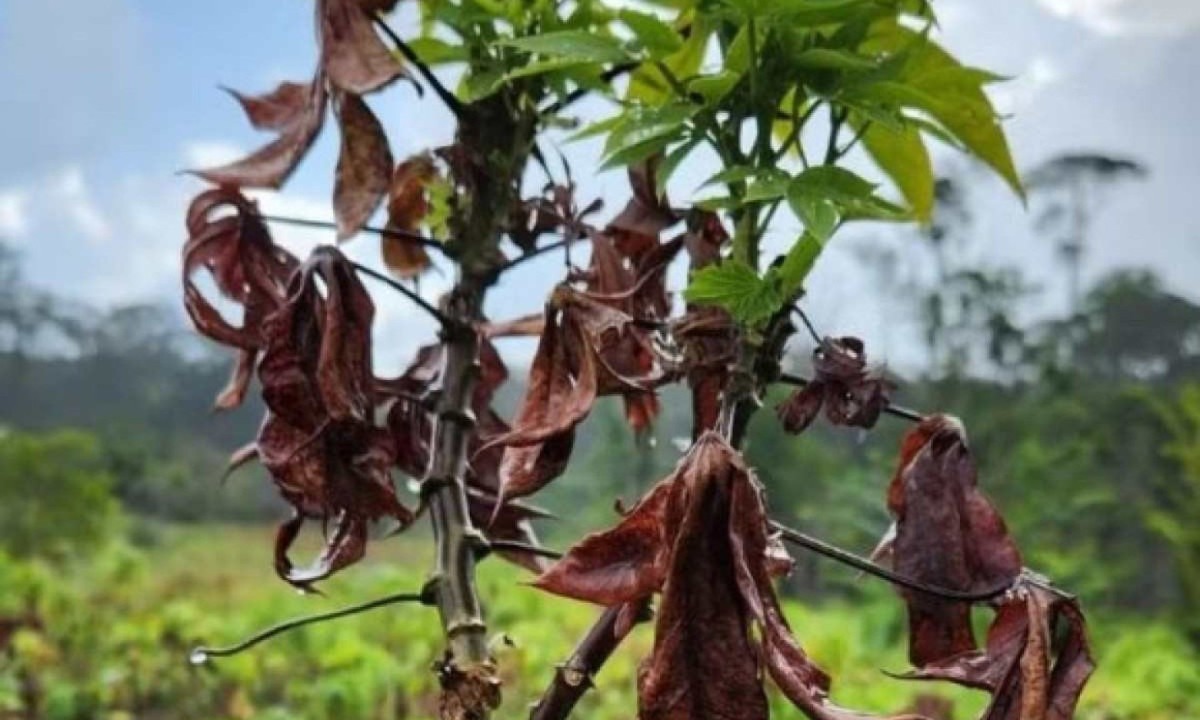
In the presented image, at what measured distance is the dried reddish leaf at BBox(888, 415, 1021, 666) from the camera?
37 centimetres

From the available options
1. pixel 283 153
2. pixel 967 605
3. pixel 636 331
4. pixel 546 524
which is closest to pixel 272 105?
pixel 283 153

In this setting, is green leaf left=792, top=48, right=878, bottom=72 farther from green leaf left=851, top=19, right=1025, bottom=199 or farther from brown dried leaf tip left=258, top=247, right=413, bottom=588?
brown dried leaf tip left=258, top=247, right=413, bottom=588

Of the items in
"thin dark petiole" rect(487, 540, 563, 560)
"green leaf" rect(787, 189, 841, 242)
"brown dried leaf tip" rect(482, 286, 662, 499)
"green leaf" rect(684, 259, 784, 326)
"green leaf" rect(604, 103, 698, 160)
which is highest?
"green leaf" rect(604, 103, 698, 160)

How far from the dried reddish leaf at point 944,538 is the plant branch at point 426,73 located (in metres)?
0.15

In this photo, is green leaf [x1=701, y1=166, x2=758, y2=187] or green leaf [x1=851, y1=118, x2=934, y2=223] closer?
green leaf [x1=701, y1=166, x2=758, y2=187]

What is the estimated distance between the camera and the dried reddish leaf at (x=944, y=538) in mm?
373

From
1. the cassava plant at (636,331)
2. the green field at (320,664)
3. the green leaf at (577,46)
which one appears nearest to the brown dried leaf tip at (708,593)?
the cassava plant at (636,331)

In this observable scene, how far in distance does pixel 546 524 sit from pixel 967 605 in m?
2.02

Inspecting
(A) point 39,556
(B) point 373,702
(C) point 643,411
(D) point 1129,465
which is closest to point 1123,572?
(D) point 1129,465

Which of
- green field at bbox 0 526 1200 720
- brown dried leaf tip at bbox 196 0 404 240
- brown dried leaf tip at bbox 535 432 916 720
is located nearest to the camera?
brown dried leaf tip at bbox 535 432 916 720

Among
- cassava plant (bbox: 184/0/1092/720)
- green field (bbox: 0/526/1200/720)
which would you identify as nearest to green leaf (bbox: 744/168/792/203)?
cassava plant (bbox: 184/0/1092/720)

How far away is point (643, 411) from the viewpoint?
0.47 meters

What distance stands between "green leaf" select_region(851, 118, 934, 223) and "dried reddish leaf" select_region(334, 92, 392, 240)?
14 centimetres

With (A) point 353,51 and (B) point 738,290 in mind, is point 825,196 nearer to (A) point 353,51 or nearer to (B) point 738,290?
(B) point 738,290
